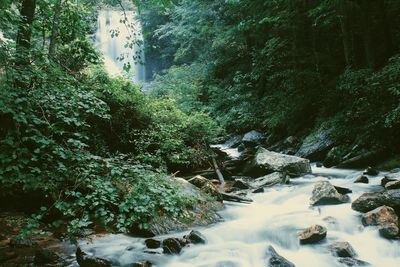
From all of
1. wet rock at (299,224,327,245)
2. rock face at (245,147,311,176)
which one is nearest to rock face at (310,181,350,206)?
wet rock at (299,224,327,245)

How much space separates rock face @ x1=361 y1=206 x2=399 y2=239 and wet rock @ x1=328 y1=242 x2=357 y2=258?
58cm

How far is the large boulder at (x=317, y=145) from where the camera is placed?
10.6 m

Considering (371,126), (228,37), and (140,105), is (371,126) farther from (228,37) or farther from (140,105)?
(228,37)

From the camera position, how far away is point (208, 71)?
2106 centimetres

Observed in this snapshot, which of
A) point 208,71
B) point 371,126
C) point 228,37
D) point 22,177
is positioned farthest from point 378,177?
point 208,71

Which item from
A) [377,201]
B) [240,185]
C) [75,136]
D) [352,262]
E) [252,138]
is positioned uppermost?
[252,138]

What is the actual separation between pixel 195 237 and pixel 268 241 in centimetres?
135

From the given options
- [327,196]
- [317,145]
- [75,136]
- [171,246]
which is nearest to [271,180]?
[327,196]

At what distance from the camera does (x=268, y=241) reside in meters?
6.09

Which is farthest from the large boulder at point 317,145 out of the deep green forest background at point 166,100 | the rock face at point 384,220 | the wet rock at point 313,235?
the wet rock at point 313,235

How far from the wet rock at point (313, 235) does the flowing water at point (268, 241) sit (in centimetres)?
8

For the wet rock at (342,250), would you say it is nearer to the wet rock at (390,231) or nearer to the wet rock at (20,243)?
the wet rock at (390,231)

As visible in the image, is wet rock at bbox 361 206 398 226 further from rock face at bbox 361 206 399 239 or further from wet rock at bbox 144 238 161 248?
wet rock at bbox 144 238 161 248

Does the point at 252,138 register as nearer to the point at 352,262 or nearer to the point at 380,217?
the point at 380,217
